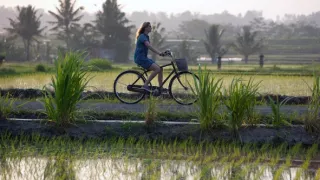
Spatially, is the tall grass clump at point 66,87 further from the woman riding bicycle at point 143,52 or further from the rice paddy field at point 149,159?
the woman riding bicycle at point 143,52

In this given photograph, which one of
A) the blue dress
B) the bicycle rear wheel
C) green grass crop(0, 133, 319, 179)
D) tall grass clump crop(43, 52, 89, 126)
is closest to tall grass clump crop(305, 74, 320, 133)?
green grass crop(0, 133, 319, 179)

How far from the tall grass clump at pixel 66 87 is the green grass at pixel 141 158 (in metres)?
0.33

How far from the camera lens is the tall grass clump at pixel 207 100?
7273 mm

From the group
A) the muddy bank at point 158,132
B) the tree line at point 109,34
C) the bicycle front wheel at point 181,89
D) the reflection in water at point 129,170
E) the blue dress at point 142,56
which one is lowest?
the reflection in water at point 129,170

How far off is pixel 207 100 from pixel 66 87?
1715 mm

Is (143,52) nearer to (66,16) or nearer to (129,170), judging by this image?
(129,170)

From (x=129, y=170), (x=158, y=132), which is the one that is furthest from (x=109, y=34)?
(x=129, y=170)

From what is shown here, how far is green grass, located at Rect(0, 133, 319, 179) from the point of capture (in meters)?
5.79

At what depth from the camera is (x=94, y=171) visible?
5871mm

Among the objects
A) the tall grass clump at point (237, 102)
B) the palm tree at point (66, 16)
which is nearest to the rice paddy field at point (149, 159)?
the tall grass clump at point (237, 102)

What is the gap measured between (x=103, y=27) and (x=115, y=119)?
4179 cm

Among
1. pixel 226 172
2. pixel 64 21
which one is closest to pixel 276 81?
pixel 226 172

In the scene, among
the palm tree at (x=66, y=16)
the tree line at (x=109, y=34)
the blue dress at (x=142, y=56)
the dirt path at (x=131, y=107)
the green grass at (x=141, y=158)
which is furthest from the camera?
the palm tree at (x=66, y=16)

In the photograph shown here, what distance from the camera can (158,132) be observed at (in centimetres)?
770
